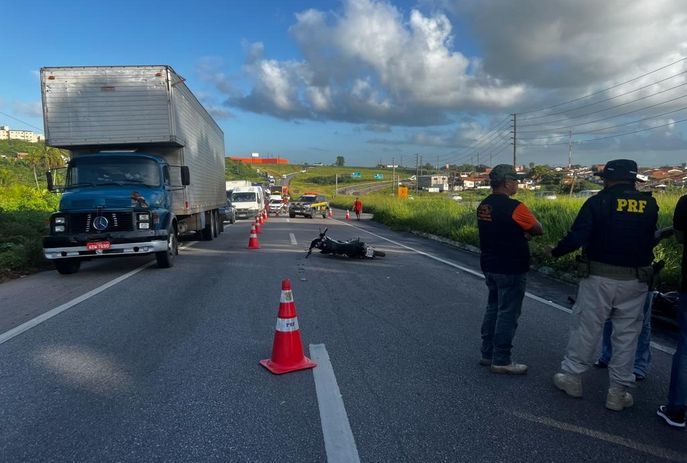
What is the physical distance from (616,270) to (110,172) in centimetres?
1045

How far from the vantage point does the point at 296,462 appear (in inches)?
125

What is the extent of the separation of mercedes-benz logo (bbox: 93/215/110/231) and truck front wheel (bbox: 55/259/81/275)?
3.77 ft

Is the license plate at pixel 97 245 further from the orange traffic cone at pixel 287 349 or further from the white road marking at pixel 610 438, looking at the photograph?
the white road marking at pixel 610 438

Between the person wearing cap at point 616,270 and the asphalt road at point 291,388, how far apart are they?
324 mm

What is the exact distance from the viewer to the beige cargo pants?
400 centimetres

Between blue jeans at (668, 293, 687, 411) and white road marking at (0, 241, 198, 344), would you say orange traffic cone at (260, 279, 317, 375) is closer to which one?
blue jeans at (668, 293, 687, 411)

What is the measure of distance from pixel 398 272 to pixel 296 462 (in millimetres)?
7982

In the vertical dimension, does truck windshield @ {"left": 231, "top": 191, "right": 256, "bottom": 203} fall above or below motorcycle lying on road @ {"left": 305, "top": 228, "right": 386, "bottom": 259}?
above

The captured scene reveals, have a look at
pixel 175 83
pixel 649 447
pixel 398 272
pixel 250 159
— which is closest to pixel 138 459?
pixel 649 447

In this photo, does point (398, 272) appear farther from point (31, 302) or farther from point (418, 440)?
point (418, 440)

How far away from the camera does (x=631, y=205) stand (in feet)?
13.1

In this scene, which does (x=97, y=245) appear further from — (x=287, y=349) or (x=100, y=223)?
(x=287, y=349)

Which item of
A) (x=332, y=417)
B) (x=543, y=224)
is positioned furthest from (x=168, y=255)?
(x=543, y=224)

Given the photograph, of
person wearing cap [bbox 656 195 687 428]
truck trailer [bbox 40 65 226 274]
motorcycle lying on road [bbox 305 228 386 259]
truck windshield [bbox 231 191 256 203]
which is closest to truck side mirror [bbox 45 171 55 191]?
truck trailer [bbox 40 65 226 274]
